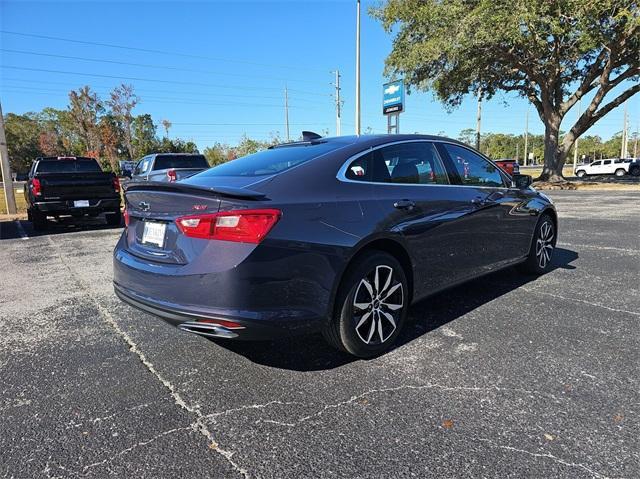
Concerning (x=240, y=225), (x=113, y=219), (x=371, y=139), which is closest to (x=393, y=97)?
(x=113, y=219)

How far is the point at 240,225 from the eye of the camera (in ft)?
8.64

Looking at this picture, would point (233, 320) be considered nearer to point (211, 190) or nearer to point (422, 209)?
point (211, 190)

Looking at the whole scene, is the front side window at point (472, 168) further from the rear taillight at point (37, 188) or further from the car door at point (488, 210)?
the rear taillight at point (37, 188)

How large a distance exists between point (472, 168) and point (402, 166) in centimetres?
118

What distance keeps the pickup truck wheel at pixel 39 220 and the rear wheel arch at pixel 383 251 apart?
374 inches

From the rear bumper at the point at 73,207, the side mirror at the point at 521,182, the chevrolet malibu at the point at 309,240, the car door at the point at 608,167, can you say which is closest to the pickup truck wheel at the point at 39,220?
the rear bumper at the point at 73,207

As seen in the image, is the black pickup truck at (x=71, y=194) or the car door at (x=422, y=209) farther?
the black pickup truck at (x=71, y=194)

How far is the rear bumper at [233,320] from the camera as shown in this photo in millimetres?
2641

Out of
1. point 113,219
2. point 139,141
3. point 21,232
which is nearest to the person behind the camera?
point 21,232

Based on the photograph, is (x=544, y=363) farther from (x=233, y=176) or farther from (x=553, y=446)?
(x=233, y=176)

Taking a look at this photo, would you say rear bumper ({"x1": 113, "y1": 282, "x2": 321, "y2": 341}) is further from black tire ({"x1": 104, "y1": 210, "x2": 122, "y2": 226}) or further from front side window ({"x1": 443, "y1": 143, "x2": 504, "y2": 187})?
black tire ({"x1": 104, "y1": 210, "x2": 122, "y2": 226})

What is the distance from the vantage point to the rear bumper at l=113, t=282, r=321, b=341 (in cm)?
264

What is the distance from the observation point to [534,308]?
4254 mm

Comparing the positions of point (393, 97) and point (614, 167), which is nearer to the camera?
point (393, 97)
